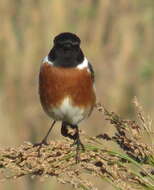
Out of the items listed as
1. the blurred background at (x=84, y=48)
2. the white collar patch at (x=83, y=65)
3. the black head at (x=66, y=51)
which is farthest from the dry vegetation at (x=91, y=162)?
the blurred background at (x=84, y=48)

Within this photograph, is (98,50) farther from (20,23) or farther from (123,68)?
(20,23)

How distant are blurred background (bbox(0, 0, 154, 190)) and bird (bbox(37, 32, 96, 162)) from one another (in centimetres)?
178

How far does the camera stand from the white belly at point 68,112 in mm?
4211

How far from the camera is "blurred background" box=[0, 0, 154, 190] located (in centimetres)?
625

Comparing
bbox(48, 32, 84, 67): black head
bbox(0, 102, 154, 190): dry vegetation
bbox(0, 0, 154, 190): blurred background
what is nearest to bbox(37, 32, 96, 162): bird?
bbox(48, 32, 84, 67): black head

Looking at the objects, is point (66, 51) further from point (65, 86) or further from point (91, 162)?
point (91, 162)

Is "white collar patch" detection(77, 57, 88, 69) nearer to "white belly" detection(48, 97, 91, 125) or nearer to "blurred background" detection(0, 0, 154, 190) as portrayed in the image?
"white belly" detection(48, 97, 91, 125)

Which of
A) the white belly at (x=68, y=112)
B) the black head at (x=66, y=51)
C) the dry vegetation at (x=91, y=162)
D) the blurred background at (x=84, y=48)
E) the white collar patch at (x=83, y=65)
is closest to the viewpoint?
Answer: the dry vegetation at (x=91, y=162)

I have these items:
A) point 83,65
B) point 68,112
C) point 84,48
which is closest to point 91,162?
point 68,112

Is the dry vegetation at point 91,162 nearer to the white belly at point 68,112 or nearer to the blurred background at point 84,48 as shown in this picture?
the white belly at point 68,112

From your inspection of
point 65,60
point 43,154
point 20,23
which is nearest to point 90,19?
point 20,23

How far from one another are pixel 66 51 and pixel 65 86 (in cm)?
21

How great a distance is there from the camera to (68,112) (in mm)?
4227

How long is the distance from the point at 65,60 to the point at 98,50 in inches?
93.2
